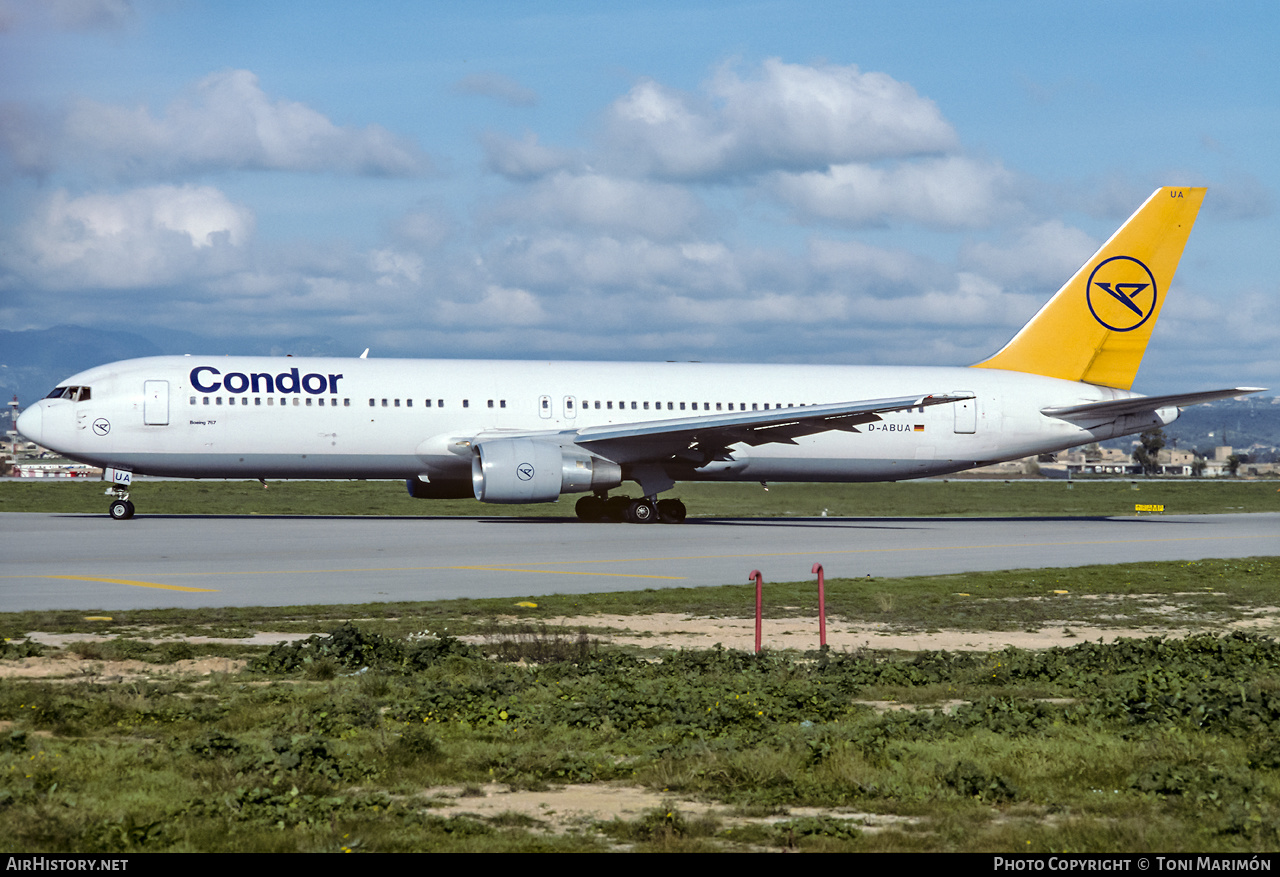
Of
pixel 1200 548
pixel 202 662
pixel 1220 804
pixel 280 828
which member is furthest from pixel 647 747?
pixel 1200 548

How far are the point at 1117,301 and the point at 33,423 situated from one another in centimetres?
3032

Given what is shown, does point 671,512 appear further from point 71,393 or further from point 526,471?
point 71,393

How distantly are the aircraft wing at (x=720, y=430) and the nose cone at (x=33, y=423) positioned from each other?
13.2m

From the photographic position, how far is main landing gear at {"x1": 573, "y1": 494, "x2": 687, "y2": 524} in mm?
33781

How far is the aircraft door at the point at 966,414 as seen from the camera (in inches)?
1438

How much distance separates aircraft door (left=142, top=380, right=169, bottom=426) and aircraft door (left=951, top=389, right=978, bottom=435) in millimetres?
21592

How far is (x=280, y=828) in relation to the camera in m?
6.62

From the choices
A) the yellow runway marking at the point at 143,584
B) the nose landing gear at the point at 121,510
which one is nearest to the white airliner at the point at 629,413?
the nose landing gear at the point at 121,510

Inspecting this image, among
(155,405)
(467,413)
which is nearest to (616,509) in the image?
(467,413)

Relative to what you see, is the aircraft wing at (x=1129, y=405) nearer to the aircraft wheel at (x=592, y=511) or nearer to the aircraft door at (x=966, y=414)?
the aircraft door at (x=966, y=414)

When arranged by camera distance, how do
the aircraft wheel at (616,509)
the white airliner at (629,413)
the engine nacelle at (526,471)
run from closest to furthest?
1. the engine nacelle at (526,471)
2. the white airliner at (629,413)
3. the aircraft wheel at (616,509)

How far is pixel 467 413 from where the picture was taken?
32719 mm

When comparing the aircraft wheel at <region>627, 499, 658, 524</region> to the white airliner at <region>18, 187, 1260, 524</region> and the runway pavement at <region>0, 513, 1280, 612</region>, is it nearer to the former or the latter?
the white airliner at <region>18, 187, 1260, 524</region>
